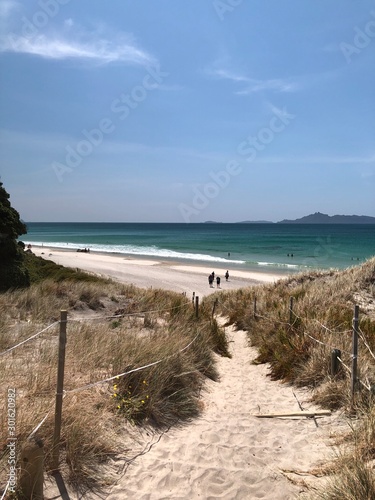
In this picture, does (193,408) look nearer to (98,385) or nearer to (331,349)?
(98,385)

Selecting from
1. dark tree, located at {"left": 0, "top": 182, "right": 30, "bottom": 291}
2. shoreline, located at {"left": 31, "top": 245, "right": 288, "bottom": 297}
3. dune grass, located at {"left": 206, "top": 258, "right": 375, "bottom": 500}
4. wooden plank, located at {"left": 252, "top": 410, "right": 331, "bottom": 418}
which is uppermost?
dark tree, located at {"left": 0, "top": 182, "right": 30, "bottom": 291}

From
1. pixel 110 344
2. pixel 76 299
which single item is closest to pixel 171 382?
pixel 110 344

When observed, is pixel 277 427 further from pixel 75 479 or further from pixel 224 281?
pixel 224 281

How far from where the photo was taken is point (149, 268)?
40.2m

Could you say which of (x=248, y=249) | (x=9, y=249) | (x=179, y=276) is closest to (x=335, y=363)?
(x=9, y=249)

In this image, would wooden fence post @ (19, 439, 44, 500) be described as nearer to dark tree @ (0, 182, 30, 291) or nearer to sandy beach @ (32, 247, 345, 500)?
sandy beach @ (32, 247, 345, 500)

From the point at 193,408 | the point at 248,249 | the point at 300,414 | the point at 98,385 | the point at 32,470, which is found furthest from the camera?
the point at 248,249

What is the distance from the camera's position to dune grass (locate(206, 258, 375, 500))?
3588mm

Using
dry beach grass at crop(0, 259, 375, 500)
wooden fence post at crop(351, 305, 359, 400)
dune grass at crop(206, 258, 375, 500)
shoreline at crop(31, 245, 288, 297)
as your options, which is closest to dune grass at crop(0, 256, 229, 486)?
dry beach grass at crop(0, 259, 375, 500)

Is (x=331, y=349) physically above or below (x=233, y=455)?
above

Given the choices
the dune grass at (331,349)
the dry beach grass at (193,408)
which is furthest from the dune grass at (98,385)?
the dune grass at (331,349)

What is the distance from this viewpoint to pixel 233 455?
450 cm

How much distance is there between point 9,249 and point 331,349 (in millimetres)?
10523

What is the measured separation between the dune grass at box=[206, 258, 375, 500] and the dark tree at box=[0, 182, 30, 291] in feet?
25.0
